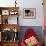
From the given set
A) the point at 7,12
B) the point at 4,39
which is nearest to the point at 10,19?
the point at 7,12

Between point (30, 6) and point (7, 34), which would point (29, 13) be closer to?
point (30, 6)

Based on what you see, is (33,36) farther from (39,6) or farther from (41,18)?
(39,6)

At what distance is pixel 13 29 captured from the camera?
518 centimetres

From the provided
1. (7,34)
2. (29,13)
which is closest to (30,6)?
(29,13)

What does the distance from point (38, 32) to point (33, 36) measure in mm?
369

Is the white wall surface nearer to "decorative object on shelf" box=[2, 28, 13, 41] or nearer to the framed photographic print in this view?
the framed photographic print

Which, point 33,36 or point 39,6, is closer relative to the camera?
point 33,36

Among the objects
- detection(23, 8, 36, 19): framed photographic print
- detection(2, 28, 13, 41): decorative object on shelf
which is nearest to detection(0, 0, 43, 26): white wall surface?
detection(23, 8, 36, 19): framed photographic print

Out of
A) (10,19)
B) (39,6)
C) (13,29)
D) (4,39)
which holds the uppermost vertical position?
(39,6)

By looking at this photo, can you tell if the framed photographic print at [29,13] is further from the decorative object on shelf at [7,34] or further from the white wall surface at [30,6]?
the decorative object on shelf at [7,34]

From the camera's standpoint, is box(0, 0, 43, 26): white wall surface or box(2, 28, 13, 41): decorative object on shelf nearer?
box(2, 28, 13, 41): decorative object on shelf

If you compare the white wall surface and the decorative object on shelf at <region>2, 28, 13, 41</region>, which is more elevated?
the white wall surface

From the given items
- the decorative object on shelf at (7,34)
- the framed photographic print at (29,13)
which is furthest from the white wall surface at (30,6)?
the decorative object on shelf at (7,34)

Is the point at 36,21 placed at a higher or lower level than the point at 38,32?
higher
